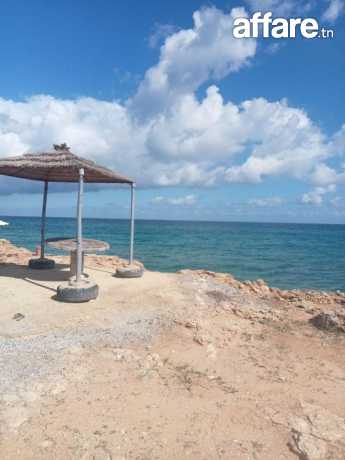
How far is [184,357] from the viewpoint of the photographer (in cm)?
504

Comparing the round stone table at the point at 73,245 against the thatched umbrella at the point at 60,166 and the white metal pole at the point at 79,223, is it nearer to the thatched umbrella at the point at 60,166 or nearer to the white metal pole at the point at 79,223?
the white metal pole at the point at 79,223

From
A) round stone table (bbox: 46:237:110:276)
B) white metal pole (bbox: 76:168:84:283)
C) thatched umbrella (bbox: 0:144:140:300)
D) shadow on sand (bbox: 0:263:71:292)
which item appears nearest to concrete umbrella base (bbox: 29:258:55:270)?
thatched umbrella (bbox: 0:144:140:300)

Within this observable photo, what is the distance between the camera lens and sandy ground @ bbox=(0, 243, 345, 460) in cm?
317

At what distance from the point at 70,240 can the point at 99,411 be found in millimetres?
5884

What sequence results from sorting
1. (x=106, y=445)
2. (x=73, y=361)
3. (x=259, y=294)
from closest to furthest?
1. (x=106, y=445)
2. (x=73, y=361)
3. (x=259, y=294)

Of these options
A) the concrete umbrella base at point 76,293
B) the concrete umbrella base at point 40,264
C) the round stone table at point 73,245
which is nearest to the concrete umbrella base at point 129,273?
the round stone table at point 73,245

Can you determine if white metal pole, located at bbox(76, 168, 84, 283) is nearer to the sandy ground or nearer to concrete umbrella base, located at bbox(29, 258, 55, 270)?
the sandy ground

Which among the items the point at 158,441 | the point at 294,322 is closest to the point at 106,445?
the point at 158,441

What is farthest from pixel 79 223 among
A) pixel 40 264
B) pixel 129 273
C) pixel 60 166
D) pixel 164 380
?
pixel 164 380

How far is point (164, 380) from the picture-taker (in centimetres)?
429

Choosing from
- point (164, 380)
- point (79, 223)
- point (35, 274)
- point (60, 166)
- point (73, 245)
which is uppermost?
point (60, 166)

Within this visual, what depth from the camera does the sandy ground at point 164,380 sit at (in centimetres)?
317

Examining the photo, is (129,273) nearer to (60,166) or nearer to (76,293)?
(76,293)

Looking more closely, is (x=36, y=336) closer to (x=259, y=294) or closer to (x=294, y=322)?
(x=294, y=322)
